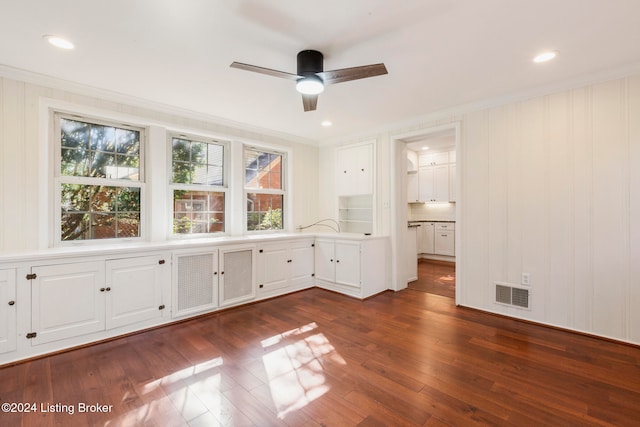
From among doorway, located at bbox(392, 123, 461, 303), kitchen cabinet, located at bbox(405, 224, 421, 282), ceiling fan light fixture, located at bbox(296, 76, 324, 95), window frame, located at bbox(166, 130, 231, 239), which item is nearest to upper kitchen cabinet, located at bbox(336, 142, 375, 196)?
doorway, located at bbox(392, 123, 461, 303)

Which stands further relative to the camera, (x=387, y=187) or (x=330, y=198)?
(x=330, y=198)

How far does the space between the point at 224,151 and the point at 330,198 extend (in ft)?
6.43

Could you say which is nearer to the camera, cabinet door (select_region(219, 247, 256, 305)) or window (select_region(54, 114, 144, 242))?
window (select_region(54, 114, 144, 242))

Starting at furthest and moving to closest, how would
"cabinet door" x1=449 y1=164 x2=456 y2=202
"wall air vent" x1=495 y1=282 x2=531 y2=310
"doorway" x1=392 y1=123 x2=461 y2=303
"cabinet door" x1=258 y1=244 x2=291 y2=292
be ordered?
"cabinet door" x1=449 y1=164 x2=456 y2=202 → "doorway" x1=392 y1=123 x2=461 y2=303 → "cabinet door" x1=258 y1=244 x2=291 y2=292 → "wall air vent" x1=495 y1=282 x2=531 y2=310

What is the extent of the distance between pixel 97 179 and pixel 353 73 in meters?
2.88

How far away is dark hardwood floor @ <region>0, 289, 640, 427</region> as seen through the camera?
1732mm

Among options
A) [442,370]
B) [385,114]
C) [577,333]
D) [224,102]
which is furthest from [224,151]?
[577,333]

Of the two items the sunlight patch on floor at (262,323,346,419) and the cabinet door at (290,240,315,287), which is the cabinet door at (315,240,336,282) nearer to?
the cabinet door at (290,240,315,287)

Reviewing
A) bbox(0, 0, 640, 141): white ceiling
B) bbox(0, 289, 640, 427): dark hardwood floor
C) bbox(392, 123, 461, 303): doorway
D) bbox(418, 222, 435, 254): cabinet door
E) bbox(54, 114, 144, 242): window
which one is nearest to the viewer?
bbox(0, 289, 640, 427): dark hardwood floor

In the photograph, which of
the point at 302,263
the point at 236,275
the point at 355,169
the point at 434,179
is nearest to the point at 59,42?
the point at 236,275

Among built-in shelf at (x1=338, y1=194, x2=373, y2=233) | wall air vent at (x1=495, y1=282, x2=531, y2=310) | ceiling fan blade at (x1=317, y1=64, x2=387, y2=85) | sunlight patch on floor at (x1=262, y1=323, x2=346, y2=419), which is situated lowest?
sunlight patch on floor at (x1=262, y1=323, x2=346, y2=419)

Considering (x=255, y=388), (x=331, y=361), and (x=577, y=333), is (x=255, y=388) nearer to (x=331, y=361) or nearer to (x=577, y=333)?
(x=331, y=361)

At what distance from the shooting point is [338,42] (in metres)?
2.20

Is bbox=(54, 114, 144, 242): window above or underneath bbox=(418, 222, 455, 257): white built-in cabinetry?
above
